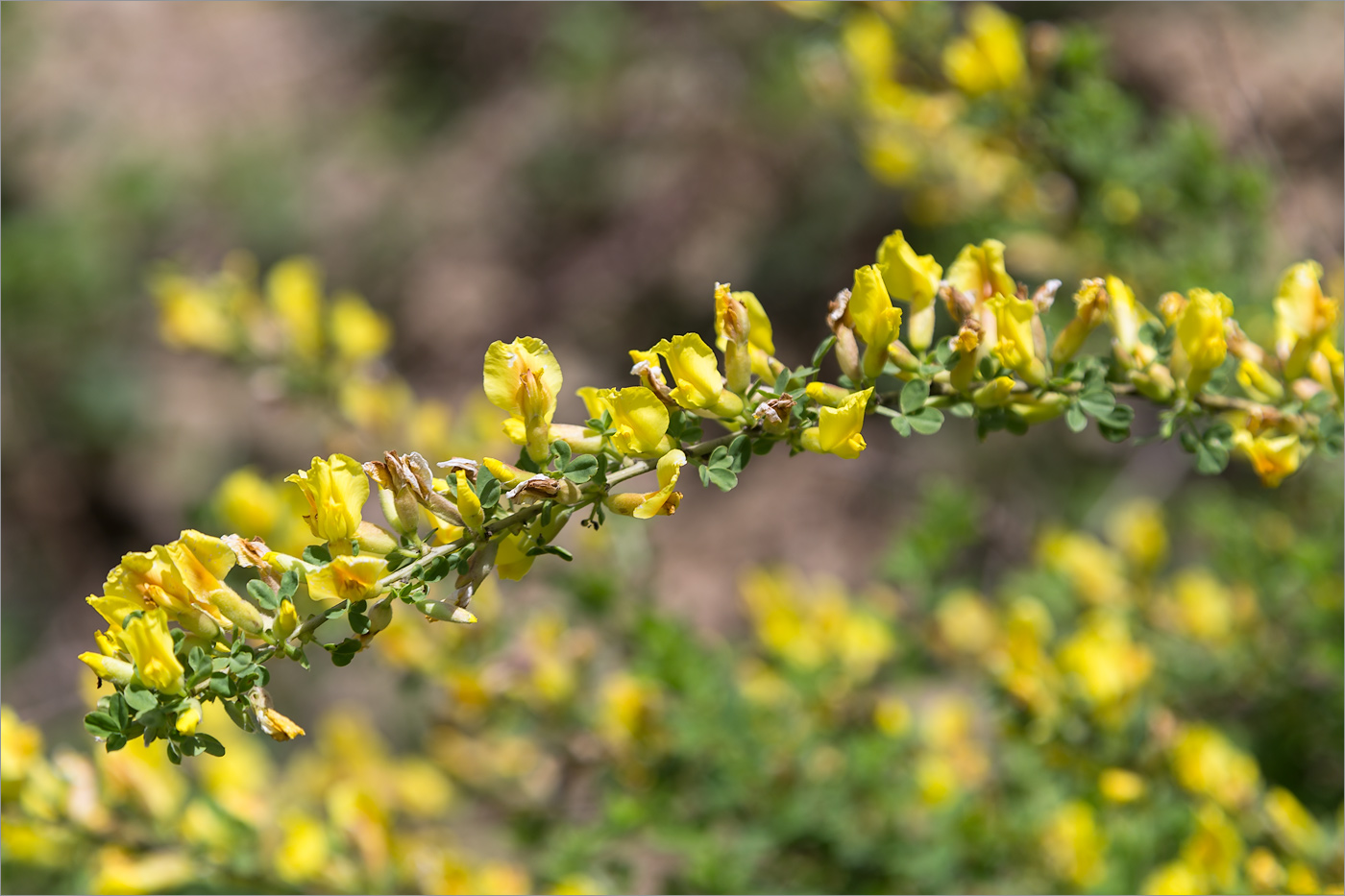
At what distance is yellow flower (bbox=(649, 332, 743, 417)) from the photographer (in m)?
0.96

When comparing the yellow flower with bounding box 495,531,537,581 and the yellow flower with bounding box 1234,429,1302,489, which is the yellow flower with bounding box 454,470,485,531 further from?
the yellow flower with bounding box 1234,429,1302,489

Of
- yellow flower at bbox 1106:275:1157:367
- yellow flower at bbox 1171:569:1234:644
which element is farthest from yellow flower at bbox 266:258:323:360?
yellow flower at bbox 1171:569:1234:644

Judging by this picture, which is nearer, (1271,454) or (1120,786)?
(1271,454)

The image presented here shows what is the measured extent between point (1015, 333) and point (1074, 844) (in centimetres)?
122

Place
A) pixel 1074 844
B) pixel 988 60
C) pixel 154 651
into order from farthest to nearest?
pixel 988 60 → pixel 1074 844 → pixel 154 651

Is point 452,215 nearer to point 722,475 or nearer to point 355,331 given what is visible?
point 355,331

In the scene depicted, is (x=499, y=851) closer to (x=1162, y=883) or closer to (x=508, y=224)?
(x=1162, y=883)

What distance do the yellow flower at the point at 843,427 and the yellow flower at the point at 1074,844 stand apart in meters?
1.23

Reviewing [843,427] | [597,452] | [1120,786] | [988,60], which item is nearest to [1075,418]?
[843,427]

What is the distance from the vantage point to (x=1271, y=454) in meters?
1.09

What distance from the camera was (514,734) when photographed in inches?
84.6

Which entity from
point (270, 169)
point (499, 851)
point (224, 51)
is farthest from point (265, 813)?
point (224, 51)

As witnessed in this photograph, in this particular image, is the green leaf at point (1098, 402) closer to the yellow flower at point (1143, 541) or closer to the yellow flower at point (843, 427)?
the yellow flower at point (843, 427)

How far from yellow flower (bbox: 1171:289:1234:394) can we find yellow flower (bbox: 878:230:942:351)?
0.28 meters
